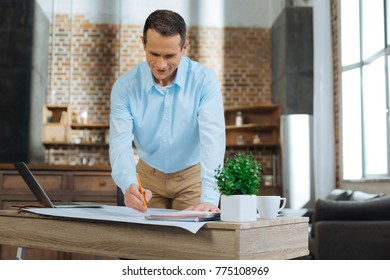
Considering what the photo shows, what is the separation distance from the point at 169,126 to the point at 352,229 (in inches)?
84.5

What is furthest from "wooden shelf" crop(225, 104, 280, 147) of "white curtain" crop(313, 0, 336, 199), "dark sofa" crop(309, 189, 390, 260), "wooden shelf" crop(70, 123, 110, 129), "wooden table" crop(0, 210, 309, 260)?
"wooden table" crop(0, 210, 309, 260)

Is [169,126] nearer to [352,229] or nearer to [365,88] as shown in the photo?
[352,229]

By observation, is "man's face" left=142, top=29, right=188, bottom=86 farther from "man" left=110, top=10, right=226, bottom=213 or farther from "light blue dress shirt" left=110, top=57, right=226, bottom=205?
"light blue dress shirt" left=110, top=57, right=226, bottom=205

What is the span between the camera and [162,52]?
1.86 m

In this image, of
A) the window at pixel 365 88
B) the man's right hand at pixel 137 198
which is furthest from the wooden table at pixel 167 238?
the window at pixel 365 88

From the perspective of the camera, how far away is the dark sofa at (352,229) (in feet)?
12.6

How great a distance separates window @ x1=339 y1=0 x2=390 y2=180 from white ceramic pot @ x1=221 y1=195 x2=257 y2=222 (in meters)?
4.26

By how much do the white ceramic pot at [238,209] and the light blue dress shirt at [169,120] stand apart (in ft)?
1.89

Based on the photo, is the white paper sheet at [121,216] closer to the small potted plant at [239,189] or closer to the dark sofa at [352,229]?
the small potted plant at [239,189]

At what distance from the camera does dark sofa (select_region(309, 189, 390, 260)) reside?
151 inches

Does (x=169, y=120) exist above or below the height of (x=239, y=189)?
above

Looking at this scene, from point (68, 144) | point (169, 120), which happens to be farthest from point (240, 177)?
point (68, 144)
